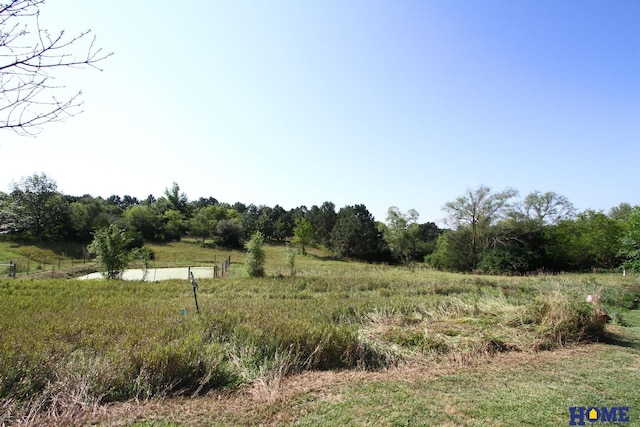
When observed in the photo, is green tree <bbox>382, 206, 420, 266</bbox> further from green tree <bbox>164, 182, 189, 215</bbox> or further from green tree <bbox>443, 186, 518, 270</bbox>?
green tree <bbox>164, 182, 189, 215</bbox>

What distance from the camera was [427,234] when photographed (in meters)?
69.8

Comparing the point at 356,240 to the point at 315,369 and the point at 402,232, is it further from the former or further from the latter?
the point at 315,369

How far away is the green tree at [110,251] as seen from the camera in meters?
20.7

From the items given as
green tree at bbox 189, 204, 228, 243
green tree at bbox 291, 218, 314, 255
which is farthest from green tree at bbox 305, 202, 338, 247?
green tree at bbox 189, 204, 228, 243

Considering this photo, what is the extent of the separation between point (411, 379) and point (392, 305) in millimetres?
5744

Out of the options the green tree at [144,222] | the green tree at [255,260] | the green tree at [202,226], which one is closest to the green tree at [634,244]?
the green tree at [255,260]

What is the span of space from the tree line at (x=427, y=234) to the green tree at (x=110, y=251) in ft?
17.3

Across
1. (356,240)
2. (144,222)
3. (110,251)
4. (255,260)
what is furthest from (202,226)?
(110,251)

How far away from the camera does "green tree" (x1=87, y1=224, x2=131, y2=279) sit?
20.7 meters

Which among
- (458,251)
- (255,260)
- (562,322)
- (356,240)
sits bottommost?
(255,260)

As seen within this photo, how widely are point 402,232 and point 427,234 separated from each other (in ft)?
68.4

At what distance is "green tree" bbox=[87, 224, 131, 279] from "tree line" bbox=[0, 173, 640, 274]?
5281 millimetres

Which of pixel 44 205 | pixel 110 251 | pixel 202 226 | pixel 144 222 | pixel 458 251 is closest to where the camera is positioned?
pixel 110 251

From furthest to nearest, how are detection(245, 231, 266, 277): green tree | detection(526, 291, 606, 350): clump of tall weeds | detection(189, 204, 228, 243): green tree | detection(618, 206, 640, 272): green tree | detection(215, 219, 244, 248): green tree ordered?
detection(189, 204, 228, 243): green tree → detection(215, 219, 244, 248): green tree → detection(245, 231, 266, 277): green tree → detection(618, 206, 640, 272): green tree → detection(526, 291, 606, 350): clump of tall weeds
